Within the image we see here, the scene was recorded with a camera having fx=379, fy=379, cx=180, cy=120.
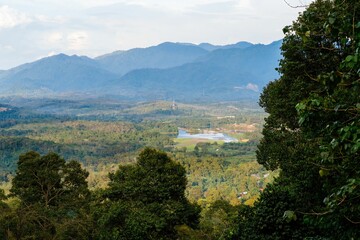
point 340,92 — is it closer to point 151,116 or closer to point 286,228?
point 286,228

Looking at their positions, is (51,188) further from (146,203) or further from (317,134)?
(317,134)

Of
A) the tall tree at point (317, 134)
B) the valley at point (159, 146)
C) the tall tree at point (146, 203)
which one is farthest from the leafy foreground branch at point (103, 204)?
the tall tree at point (317, 134)

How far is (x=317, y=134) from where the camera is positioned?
537 cm

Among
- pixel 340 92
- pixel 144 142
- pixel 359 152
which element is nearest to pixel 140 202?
pixel 340 92

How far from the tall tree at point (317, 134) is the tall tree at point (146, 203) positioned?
3.11 metres

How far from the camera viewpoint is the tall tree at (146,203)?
11000 mm

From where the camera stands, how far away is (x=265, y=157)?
1255 cm

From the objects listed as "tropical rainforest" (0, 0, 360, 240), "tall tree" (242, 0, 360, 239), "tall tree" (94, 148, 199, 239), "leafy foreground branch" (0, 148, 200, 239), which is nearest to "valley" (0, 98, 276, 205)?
"tropical rainforest" (0, 0, 360, 240)

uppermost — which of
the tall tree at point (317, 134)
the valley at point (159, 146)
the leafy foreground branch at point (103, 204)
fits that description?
the tall tree at point (317, 134)

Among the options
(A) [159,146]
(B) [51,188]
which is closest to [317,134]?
(B) [51,188]

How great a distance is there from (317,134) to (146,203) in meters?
7.94

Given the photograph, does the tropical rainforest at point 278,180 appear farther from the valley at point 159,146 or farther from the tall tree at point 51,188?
the valley at point 159,146

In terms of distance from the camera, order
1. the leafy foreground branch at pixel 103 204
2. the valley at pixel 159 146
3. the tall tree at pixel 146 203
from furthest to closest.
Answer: the valley at pixel 159 146 → the tall tree at pixel 146 203 → the leafy foreground branch at pixel 103 204

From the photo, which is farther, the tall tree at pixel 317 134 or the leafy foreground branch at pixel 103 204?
the leafy foreground branch at pixel 103 204
